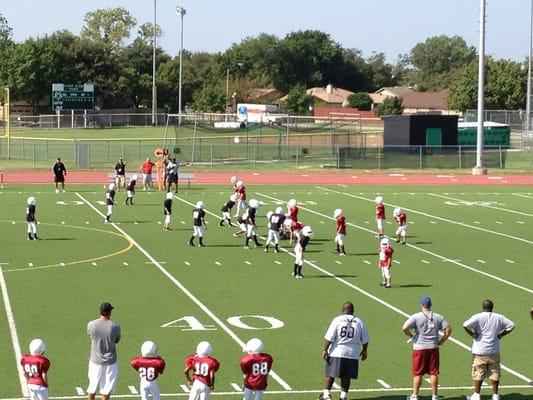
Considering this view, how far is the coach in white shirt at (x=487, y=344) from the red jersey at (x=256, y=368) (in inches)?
130

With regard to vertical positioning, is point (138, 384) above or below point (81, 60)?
below

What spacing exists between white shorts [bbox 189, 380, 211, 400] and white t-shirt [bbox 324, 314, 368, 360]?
2.29m

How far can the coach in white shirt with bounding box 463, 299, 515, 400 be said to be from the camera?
15.0m

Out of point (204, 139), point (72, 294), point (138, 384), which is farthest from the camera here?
point (204, 139)

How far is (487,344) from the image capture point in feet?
49.2

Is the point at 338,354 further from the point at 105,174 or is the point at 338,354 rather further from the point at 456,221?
the point at 105,174

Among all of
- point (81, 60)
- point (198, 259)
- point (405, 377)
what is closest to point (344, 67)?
point (81, 60)

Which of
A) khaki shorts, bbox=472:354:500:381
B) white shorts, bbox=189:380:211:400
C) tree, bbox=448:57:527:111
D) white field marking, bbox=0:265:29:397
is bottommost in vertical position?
white field marking, bbox=0:265:29:397

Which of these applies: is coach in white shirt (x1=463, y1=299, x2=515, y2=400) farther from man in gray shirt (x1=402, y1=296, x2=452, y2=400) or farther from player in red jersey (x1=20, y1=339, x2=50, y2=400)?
player in red jersey (x1=20, y1=339, x2=50, y2=400)

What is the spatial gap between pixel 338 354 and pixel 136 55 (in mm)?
124030

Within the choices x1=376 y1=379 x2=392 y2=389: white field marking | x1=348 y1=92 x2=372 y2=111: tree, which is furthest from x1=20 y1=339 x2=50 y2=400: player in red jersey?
x1=348 y1=92 x2=372 y2=111: tree

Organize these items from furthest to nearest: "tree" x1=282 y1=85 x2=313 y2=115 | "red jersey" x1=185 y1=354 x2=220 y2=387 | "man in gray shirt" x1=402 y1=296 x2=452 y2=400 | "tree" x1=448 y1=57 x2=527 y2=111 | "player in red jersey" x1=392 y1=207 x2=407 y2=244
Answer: "tree" x1=282 y1=85 x2=313 y2=115
"tree" x1=448 y1=57 x2=527 y2=111
"player in red jersey" x1=392 y1=207 x2=407 y2=244
"man in gray shirt" x1=402 y1=296 x2=452 y2=400
"red jersey" x1=185 y1=354 x2=220 y2=387

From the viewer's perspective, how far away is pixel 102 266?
27141mm

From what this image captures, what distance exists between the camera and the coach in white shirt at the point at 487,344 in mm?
14977
